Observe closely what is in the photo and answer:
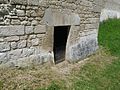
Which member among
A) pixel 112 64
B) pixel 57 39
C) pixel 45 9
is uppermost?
pixel 45 9

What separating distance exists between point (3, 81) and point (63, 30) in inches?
150

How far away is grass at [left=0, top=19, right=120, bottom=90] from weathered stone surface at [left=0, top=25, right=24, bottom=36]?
0.83 meters

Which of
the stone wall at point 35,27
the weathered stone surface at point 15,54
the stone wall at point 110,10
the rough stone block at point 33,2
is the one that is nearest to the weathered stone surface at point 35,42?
the stone wall at point 35,27

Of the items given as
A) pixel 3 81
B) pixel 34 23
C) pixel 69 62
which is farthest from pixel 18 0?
pixel 69 62

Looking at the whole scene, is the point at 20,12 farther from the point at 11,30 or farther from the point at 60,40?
the point at 60,40

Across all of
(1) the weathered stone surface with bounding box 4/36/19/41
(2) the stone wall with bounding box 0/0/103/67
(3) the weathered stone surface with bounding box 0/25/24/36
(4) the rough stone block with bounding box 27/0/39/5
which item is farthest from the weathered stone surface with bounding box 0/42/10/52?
(4) the rough stone block with bounding box 27/0/39/5

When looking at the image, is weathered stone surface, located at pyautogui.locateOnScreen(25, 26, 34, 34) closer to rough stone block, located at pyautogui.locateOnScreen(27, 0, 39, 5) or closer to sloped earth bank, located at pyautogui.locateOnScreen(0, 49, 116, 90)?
rough stone block, located at pyautogui.locateOnScreen(27, 0, 39, 5)

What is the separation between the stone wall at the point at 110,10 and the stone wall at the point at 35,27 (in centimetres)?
750

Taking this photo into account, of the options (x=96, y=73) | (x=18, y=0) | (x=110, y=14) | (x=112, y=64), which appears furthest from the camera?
(x=110, y=14)

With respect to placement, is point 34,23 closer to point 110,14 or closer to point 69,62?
point 69,62

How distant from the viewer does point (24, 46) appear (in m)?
5.33

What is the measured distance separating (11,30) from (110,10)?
1211 cm

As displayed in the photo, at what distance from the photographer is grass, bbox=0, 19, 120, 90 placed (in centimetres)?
485

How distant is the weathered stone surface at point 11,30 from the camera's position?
4750 millimetres
